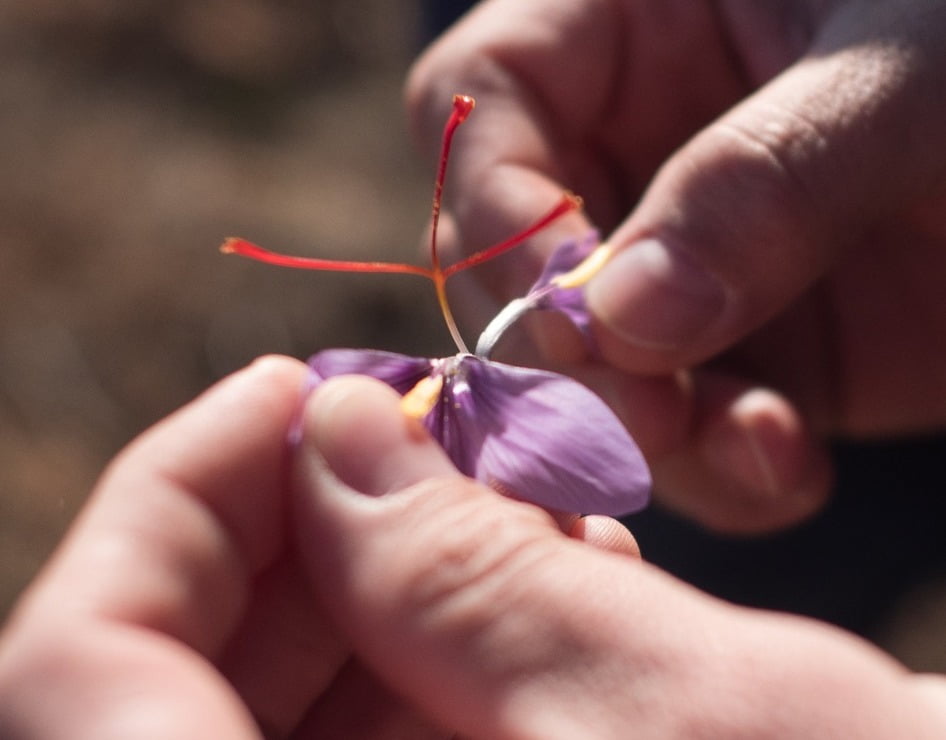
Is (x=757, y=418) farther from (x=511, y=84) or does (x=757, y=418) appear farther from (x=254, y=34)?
(x=254, y=34)

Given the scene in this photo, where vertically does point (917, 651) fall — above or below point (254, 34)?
below

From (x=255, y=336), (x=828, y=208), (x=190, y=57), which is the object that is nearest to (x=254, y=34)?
(x=190, y=57)

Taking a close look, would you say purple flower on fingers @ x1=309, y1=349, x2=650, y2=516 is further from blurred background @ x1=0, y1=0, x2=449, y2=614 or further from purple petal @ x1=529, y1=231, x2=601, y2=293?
blurred background @ x1=0, y1=0, x2=449, y2=614

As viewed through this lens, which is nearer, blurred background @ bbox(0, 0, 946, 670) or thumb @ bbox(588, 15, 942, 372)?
thumb @ bbox(588, 15, 942, 372)

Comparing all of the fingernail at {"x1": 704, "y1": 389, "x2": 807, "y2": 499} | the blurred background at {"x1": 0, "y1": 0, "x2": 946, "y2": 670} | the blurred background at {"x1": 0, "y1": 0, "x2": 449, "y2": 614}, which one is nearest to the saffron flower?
the fingernail at {"x1": 704, "y1": 389, "x2": 807, "y2": 499}

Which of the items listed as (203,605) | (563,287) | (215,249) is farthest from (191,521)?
(215,249)

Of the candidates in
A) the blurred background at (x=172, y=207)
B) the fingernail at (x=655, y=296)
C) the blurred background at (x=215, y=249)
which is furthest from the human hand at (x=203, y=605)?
the blurred background at (x=172, y=207)
